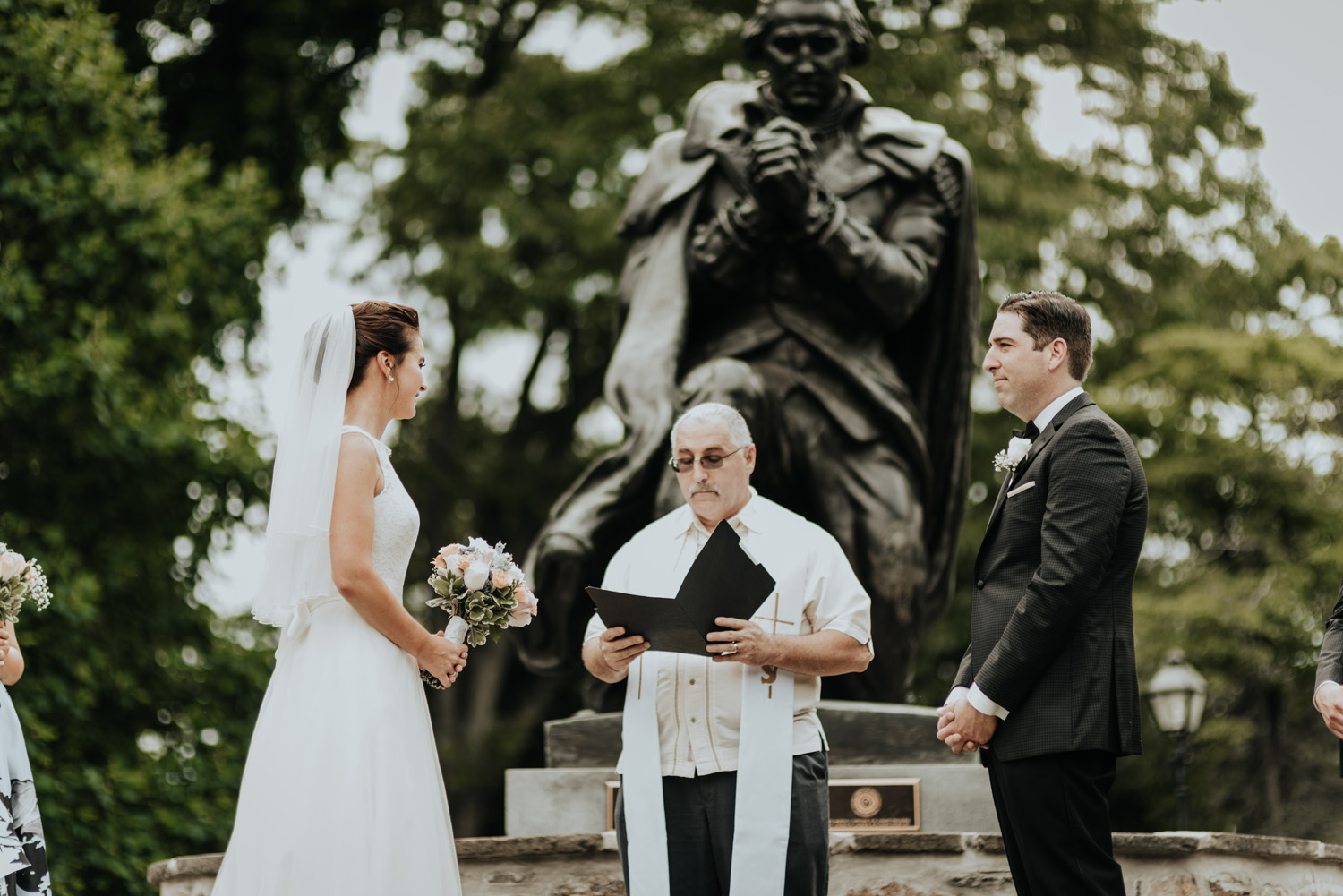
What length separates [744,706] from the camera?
3.99 metres

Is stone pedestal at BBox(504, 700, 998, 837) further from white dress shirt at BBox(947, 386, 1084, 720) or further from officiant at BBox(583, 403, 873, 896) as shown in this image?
white dress shirt at BBox(947, 386, 1084, 720)

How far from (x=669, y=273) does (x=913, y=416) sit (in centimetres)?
116

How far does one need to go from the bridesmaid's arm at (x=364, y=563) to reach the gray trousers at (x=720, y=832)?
610 mm

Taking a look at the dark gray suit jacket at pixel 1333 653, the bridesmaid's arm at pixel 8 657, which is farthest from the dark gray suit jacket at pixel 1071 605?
the bridesmaid's arm at pixel 8 657

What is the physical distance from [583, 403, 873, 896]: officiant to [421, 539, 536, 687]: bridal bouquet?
0.78 feet

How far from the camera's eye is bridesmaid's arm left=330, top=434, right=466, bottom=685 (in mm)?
3963

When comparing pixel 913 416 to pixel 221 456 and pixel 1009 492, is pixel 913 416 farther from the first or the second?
pixel 221 456

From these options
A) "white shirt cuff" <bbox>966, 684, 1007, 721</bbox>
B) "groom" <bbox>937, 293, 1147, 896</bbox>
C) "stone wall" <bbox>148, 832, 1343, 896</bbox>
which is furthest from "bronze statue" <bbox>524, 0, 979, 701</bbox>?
"white shirt cuff" <bbox>966, 684, 1007, 721</bbox>

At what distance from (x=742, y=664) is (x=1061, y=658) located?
811 mm

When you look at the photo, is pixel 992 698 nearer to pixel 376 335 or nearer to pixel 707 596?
pixel 707 596

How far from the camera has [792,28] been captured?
21.9ft

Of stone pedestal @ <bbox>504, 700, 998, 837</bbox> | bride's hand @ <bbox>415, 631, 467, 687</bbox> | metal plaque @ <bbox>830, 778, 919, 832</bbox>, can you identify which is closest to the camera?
bride's hand @ <bbox>415, 631, 467, 687</bbox>

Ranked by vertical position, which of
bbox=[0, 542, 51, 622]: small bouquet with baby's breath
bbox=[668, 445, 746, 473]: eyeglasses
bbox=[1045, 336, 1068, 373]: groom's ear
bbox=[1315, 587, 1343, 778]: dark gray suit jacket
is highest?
bbox=[1045, 336, 1068, 373]: groom's ear

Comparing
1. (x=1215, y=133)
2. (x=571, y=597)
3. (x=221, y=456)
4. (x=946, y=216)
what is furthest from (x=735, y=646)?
(x=1215, y=133)
